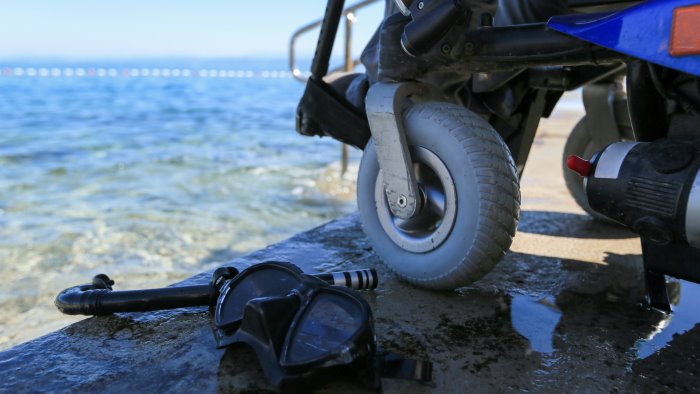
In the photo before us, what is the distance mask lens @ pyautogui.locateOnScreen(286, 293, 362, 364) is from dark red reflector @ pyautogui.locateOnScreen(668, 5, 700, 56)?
0.94m

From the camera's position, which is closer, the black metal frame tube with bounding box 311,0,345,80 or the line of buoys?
the black metal frame tube with bounding box 311,0,345,80

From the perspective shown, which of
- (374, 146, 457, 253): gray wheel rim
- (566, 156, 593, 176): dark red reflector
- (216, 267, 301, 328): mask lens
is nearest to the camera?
(216, 267, 301, 328): mask lens

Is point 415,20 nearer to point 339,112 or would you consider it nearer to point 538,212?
point 339,112

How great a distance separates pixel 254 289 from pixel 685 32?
1.19 metres

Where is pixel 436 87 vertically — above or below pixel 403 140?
above

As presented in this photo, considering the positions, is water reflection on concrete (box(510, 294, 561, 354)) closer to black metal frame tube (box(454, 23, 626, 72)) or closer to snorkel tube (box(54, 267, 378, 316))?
snorkel tube (box(54, 267, 378, 316))

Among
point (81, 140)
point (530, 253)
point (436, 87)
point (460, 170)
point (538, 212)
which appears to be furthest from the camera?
point (81, 140)

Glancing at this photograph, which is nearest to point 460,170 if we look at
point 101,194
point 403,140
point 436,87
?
point 403,140

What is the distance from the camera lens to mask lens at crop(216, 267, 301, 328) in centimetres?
144

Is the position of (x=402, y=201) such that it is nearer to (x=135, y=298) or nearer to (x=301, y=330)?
(x=301, y=330)

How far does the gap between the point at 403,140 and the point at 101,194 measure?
15.3ft

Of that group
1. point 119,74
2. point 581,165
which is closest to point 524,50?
point 581,165

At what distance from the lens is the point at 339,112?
2.09 meters

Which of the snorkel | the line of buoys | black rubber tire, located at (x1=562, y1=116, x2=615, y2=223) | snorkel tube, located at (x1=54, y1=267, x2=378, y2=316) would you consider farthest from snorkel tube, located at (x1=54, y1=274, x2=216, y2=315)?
the line of buoys
